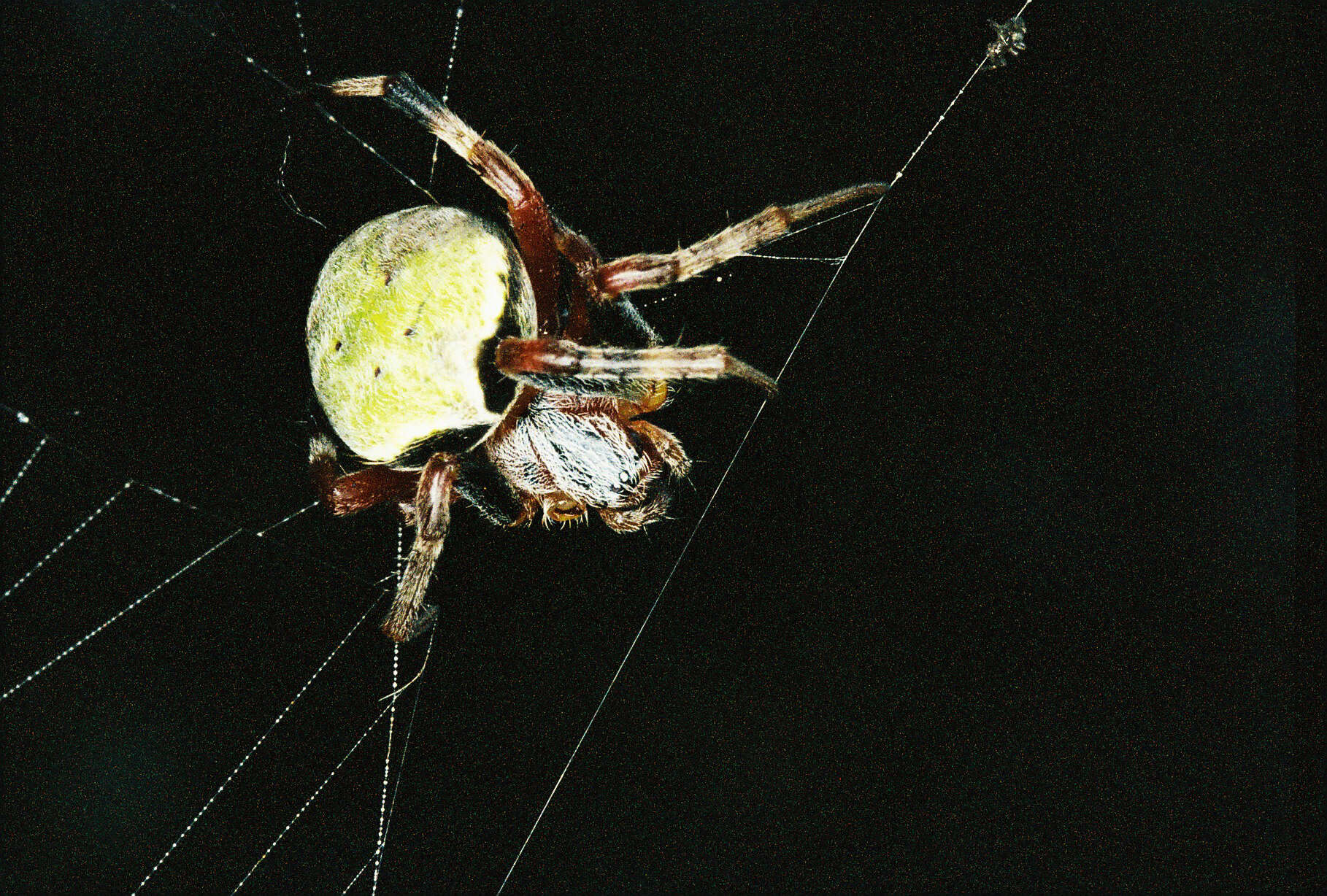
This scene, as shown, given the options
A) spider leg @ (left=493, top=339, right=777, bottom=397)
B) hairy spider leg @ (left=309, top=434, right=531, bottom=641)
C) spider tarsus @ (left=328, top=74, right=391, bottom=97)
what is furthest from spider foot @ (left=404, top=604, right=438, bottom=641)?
spider tarsus @ (left=328, top=74, right=391, bottom=97)

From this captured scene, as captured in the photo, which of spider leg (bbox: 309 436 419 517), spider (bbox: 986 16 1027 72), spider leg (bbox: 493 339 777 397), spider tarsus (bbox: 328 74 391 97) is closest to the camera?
spider leg (bbox: 493 339 777 397)

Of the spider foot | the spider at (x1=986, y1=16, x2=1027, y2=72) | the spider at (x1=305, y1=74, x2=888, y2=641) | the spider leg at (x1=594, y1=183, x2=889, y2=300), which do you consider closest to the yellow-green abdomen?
the spider at (x1=305, y1=74, x2=888, y2=641)

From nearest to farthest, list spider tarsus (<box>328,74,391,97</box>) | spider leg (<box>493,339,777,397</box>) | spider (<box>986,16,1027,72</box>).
Result: spider leg (<box>493,339,777,397</box>), spider tarsus (<box>328,74,391,97</box>), spider (<box>986,16,1027,72</box>)

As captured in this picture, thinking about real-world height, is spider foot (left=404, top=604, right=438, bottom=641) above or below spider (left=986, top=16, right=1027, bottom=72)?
below

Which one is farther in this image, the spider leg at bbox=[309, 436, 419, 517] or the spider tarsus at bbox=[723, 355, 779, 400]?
the spider leg at bbox=[309, 436, 419, 517]

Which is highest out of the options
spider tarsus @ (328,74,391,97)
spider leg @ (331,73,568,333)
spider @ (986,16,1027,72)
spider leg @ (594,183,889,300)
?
spider @ (986,16,1027,72)

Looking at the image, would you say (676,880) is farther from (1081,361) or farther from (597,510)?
(1081,361)

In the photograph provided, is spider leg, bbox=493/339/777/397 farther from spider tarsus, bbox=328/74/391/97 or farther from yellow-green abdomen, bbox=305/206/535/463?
spider tarsus, bbox=328/74/391/97
